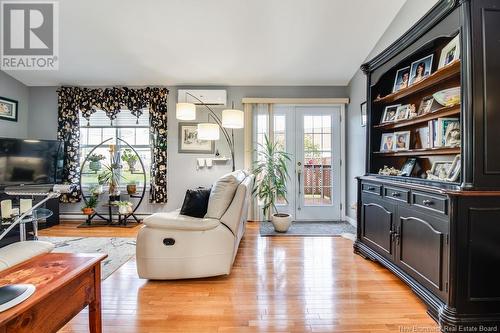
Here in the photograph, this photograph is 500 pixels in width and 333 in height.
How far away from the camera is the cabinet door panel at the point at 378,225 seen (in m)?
2.56

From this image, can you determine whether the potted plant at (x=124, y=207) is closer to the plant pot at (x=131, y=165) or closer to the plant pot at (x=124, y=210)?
the plant pot at (x=124, y=210)

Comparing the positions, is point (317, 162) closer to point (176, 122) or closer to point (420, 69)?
point (420, 69)

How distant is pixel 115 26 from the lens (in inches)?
137

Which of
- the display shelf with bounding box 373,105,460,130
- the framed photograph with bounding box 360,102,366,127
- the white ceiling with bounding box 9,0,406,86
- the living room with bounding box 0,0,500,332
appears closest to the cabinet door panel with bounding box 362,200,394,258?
the living room with bounding box 0,0,500,332

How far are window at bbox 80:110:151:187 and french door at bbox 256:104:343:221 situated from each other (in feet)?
6.82

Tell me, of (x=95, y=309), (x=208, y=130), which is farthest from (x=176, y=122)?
(x=95, y=309)

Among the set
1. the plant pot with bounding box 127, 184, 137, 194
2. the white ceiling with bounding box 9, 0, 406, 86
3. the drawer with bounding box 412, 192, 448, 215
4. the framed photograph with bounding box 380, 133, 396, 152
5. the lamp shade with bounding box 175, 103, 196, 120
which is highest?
the white ceiling with bounding box 9, 0, 406, 86

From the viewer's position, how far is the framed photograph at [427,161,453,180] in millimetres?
2234

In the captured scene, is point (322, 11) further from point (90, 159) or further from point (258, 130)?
point (90, 159)

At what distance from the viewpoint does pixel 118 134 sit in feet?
16.0

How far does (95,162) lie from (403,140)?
464 centimetres

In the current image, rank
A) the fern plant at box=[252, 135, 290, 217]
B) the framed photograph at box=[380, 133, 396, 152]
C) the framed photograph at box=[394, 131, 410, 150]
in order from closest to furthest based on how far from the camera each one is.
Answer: the framed photograph at box=[394, 131, 410, 150] < the framed photograph at box=[380, 133, 396, 152] < the fern plant at box=[252, 135, 290, 217]

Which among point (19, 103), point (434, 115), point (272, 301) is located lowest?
point (272, 301)

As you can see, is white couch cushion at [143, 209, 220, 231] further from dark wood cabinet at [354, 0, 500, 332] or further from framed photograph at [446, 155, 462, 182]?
framed photograph at [446, 155, 462, 182]
